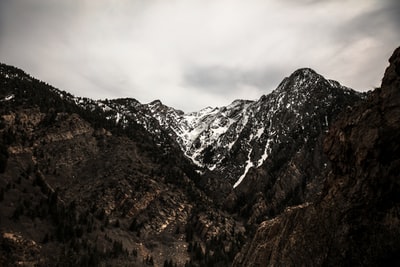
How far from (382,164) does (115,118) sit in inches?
7179

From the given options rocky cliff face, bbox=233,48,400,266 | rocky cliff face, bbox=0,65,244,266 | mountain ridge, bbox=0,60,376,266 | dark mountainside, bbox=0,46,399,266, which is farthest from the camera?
mountain ridge, bbox=0,60,376,266

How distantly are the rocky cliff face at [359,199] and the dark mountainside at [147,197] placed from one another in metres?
0.09

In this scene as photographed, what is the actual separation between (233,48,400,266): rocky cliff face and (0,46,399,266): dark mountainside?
0.09 meters

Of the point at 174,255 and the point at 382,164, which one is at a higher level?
the point at 382,164

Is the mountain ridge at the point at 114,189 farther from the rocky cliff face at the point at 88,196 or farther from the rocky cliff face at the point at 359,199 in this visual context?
the rocky cliff face at the point at 359,199

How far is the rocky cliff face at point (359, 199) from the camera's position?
18344 mm

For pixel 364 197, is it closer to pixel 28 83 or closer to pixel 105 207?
pixel 105 207

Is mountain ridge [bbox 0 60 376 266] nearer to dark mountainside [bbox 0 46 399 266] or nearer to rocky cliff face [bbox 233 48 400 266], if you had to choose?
dark mountainside [bbox 0 46 399 266]

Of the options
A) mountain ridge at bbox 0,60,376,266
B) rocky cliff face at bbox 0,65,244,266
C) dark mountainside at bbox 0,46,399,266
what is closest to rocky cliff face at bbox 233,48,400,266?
dark mountainside at bbox 0,46,399,266

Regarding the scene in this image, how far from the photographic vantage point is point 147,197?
140750 millimetres

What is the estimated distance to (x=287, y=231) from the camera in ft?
91.7

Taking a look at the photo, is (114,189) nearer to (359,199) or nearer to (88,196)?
(88,196)

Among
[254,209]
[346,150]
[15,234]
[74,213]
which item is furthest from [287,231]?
[254,209]

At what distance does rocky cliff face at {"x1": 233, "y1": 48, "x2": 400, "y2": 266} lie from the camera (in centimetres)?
1834
